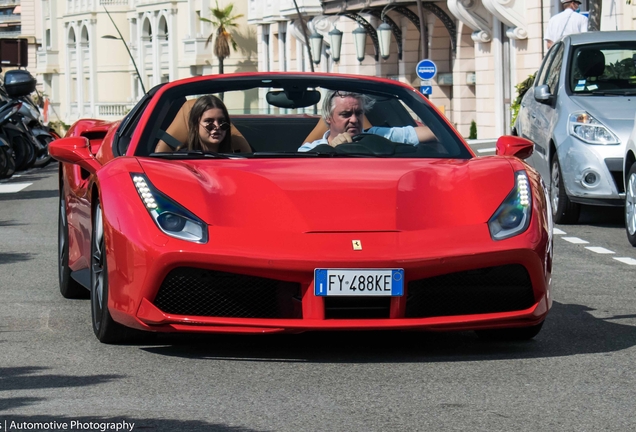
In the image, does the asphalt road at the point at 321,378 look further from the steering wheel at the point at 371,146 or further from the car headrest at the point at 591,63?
the car headrest at the point at 591,63

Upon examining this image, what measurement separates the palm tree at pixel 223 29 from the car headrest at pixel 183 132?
78.0 m

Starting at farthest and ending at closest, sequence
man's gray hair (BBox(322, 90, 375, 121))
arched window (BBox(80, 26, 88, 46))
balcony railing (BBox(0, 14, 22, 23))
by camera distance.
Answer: balcony railing (BBox(0, 14, 22, 23)) → arched window (BBox(80, 26, 88, 46)) → man's gray hair (BBox(322, 90, 375, 121))

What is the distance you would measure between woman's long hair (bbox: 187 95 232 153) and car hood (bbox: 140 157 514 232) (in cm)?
56

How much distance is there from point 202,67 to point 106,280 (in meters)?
85.3

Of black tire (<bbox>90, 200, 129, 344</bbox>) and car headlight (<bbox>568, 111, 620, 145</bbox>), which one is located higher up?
car headlight (<bbox>568, 111, 620, 145</bbox>)

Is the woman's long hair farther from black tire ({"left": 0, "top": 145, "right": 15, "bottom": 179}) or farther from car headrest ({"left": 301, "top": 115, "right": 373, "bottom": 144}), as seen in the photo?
black tire ({"left": 0, "top": 145, "right": 15, "bottom": 179})

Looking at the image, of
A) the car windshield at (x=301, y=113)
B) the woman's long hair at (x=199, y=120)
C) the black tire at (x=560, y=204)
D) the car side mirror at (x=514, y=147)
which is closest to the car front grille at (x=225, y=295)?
the car windshield at (x=301, y=113)

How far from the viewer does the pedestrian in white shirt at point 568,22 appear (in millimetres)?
20547

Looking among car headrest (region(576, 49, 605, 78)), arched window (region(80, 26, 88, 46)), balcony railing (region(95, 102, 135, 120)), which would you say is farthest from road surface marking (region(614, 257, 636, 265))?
arched window (region(80, 26, 88, 46))

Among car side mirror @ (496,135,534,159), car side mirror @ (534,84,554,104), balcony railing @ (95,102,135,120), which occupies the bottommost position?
balcony railing @ (95,102,135,120)

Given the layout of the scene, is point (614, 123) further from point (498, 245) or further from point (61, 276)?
point (498, 245)

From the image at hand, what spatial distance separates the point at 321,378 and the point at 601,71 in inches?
343

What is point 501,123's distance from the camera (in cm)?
4153

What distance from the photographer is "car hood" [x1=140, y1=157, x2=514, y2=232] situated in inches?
242
